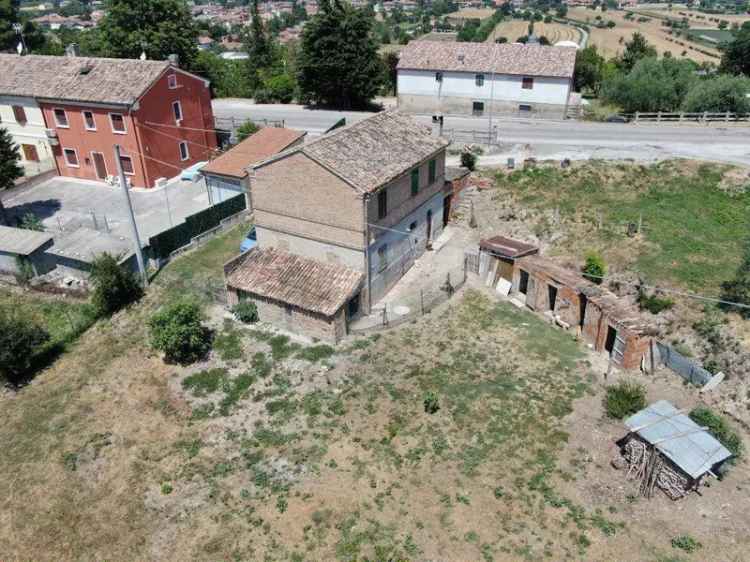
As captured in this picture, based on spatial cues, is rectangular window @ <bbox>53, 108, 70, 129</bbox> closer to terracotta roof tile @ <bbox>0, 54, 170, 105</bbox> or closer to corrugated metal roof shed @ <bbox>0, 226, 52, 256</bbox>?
terracotta roof tile @ <bbox>0, 54, 170, 105</bbox>

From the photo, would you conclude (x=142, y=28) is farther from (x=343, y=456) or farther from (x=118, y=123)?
(x=343, y=456)

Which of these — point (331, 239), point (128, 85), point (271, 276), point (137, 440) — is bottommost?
point (137, 440)

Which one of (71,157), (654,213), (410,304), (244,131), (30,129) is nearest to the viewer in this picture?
(410,304)

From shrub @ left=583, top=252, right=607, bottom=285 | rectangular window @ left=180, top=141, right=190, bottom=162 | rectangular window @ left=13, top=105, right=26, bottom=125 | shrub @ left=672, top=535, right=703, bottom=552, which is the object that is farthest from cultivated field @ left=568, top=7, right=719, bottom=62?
shrub @ left=672, top=535, right=703, bottom=552

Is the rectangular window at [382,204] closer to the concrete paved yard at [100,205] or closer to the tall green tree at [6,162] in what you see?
the concrete paved yard at [100,205]

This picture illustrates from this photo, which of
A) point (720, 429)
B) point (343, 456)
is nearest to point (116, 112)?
point (343, 456)

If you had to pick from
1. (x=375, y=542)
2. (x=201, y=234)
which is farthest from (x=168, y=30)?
(x=375, y=542)

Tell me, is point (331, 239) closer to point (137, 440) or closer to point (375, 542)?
point (137, 440)
